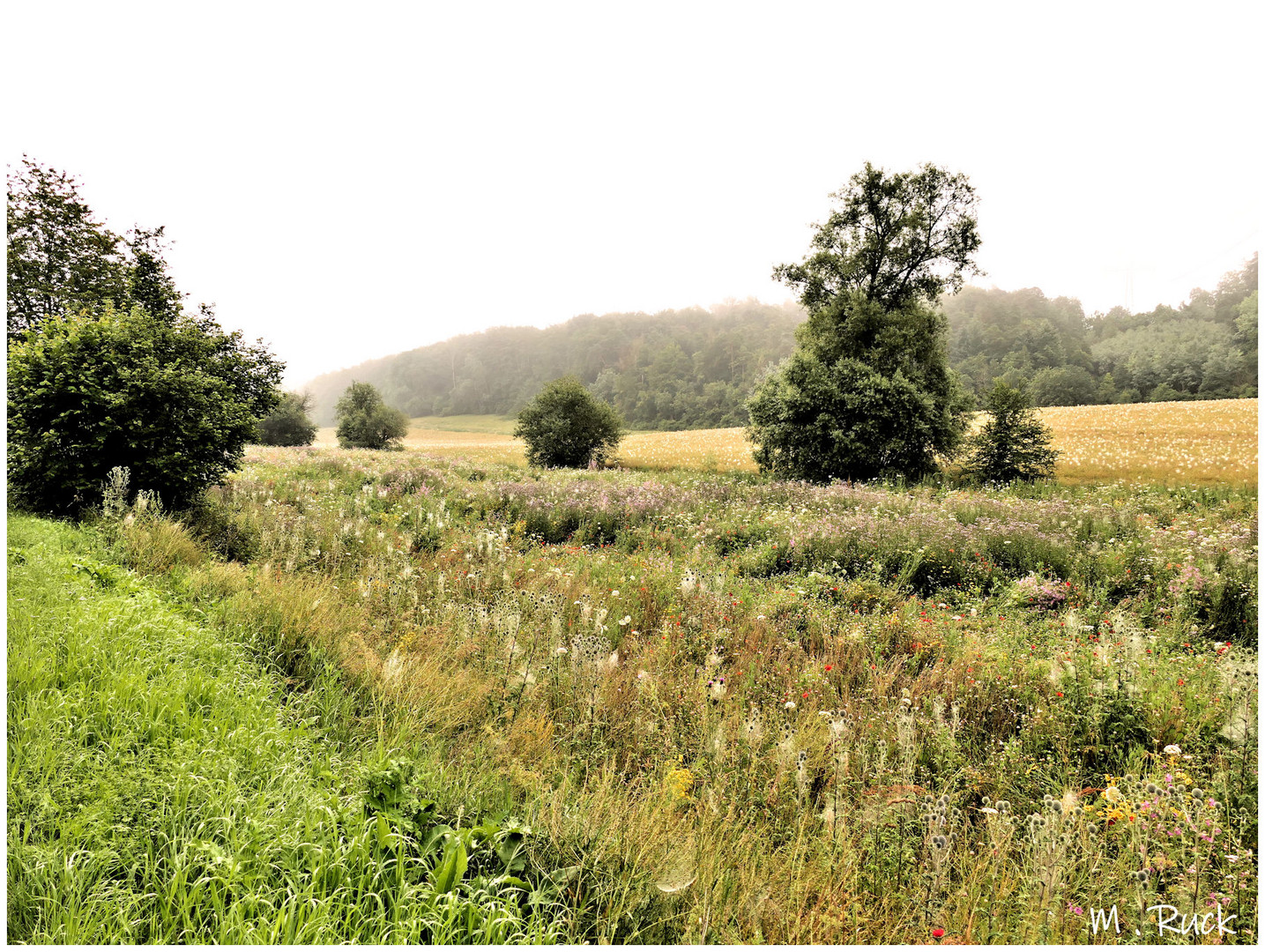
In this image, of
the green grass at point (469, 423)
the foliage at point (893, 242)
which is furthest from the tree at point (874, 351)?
the green grass at point (469, 423)

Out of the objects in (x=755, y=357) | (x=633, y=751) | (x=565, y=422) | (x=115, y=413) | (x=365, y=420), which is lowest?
(x=633, y=751)

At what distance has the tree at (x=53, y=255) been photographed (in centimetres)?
1381

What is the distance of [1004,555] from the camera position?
24.2ft

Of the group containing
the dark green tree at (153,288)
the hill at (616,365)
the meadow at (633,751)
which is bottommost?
the meadow at (633,751)

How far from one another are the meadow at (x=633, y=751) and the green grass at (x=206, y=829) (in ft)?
0.05

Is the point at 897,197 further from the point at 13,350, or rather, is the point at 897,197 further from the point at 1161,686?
the point at 13,350

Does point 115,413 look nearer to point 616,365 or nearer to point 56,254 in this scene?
point 56,254

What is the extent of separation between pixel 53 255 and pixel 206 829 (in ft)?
74.1

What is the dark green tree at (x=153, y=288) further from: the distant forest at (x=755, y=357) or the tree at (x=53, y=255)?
the distant forest at (x=755, y=357)

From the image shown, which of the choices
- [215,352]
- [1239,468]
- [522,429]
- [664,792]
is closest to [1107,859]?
[664,792]

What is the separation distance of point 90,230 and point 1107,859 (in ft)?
83.4

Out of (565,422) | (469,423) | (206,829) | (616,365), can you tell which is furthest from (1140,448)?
(616,365)

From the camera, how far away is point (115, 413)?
23.1 feet

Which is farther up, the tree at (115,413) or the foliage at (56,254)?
the foliage at (56,254)
